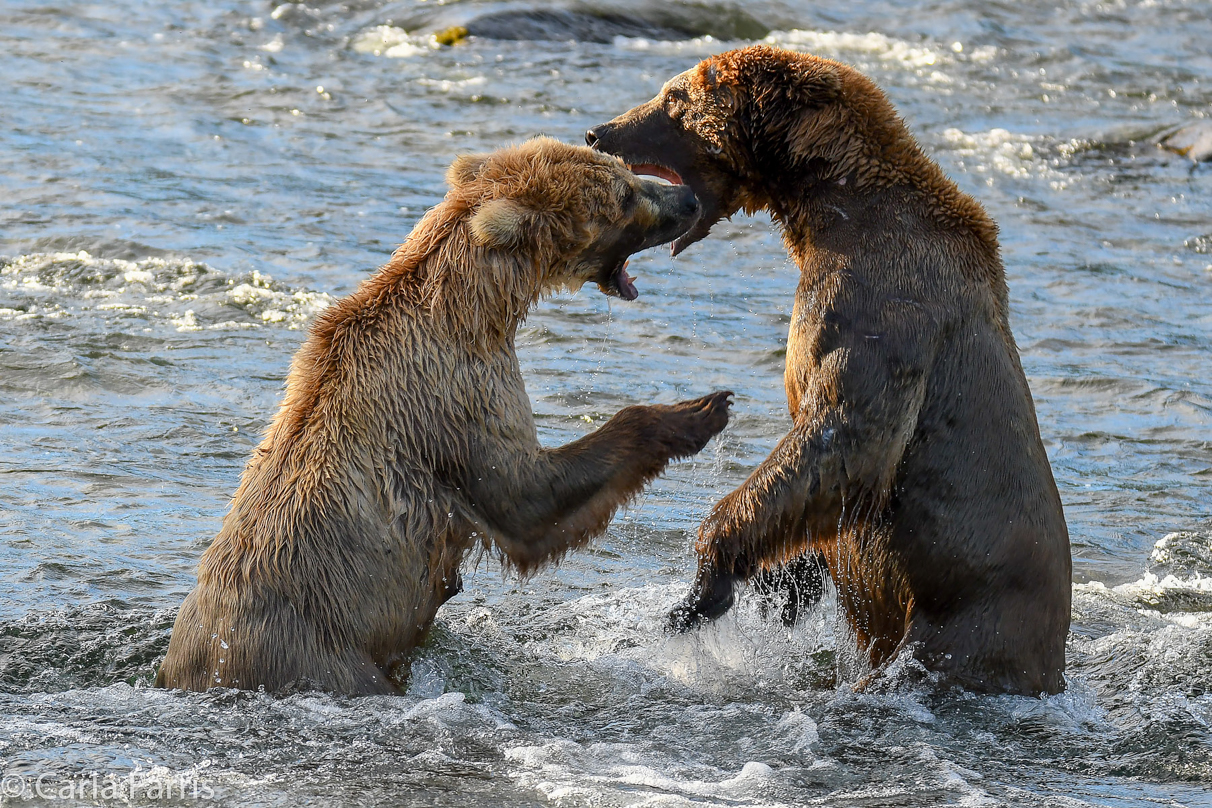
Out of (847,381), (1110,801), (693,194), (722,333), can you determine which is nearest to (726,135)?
(693,194)

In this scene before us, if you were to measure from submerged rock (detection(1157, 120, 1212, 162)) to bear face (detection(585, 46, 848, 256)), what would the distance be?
1039 centimetres

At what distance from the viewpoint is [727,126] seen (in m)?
5.61

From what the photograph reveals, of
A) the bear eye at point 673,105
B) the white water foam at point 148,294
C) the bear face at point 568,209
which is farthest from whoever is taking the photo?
the white water foam at point 148,294

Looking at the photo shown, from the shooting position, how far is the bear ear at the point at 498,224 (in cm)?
511

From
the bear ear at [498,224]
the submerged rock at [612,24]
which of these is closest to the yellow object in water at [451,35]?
the submerged rock at [612,24]

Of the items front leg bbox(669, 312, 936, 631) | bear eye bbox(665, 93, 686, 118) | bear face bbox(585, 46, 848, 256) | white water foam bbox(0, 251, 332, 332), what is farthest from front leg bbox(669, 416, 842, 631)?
white water foam bbox(0, 251, 332, 332)

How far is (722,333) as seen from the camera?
9977mm

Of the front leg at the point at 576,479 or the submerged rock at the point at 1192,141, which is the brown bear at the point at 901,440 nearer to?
the front leg at the point at 576,479

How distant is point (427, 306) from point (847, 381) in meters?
1.43

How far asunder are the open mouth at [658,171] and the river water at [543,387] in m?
1.25

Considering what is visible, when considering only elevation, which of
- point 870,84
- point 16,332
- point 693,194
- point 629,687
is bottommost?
point 629,687

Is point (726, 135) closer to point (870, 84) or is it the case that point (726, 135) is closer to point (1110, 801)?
point (870, 84)

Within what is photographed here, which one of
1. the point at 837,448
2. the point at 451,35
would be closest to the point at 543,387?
the point at 837,448

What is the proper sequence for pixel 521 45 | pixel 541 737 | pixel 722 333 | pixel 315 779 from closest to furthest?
pixel 315 779 < pixel 541 737 < pixel 722 333 < pixel 521 45
